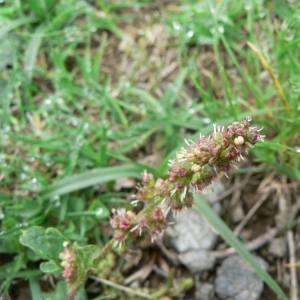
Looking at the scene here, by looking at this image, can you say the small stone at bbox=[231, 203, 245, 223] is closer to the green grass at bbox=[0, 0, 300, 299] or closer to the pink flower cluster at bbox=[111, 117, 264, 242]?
the green grass at bbox=[0, 0, 300, 299]

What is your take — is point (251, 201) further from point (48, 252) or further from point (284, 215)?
point (48, 252)

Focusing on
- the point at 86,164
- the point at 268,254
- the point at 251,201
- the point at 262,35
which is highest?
the point at 262,35

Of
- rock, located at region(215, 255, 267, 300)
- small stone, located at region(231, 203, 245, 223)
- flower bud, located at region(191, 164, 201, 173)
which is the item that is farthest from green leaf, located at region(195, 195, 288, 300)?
flower bud, located at region(191, 164, 201, 173)

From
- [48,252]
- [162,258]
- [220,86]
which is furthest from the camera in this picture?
[220,86]

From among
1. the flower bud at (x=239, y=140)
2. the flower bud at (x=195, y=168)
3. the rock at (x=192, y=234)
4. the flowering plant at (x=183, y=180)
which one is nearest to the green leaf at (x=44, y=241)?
the flowering plant at (x=183, y=180)

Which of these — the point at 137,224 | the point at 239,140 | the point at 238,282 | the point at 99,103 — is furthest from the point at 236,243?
the point at 99,103

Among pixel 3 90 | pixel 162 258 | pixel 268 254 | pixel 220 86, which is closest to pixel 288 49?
pixel 220 86

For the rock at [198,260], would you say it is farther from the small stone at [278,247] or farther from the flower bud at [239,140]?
the flower bud at [239,140]
